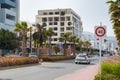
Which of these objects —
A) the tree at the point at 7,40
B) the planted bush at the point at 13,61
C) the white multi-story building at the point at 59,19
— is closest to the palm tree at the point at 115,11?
the planted bush at the point at 13,61

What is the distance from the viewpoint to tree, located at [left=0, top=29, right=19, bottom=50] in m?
79.5

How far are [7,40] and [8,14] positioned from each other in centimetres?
1445

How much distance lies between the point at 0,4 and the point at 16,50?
13.2m

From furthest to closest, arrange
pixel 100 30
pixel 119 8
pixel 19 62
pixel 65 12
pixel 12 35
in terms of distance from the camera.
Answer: pixel 65 12 → pixel 12 35 → pixel 19 62 → pixel 119 8 → pixel 100 30

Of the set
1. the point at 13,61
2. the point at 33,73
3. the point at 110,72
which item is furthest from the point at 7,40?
the point at 110,72

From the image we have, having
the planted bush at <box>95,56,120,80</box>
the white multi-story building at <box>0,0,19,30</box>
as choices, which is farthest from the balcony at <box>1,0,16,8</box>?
the planted bush at <box>95,56,120,80</box>

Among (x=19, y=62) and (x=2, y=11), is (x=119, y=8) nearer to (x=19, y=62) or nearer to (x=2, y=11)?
(x=19, y=62)

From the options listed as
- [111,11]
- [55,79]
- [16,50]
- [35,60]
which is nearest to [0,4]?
[16,50]

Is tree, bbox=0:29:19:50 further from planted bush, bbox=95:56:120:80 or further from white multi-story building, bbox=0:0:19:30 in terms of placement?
planted bush, bbox=95:56:120:80

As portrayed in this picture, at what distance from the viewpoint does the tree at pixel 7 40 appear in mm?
79537

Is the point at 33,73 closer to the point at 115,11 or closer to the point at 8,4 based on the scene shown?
the point at 115,11

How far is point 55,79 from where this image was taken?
71.3ft

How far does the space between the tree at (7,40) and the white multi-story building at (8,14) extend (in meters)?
7.10

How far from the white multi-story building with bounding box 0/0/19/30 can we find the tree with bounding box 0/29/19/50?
7.10 metres
